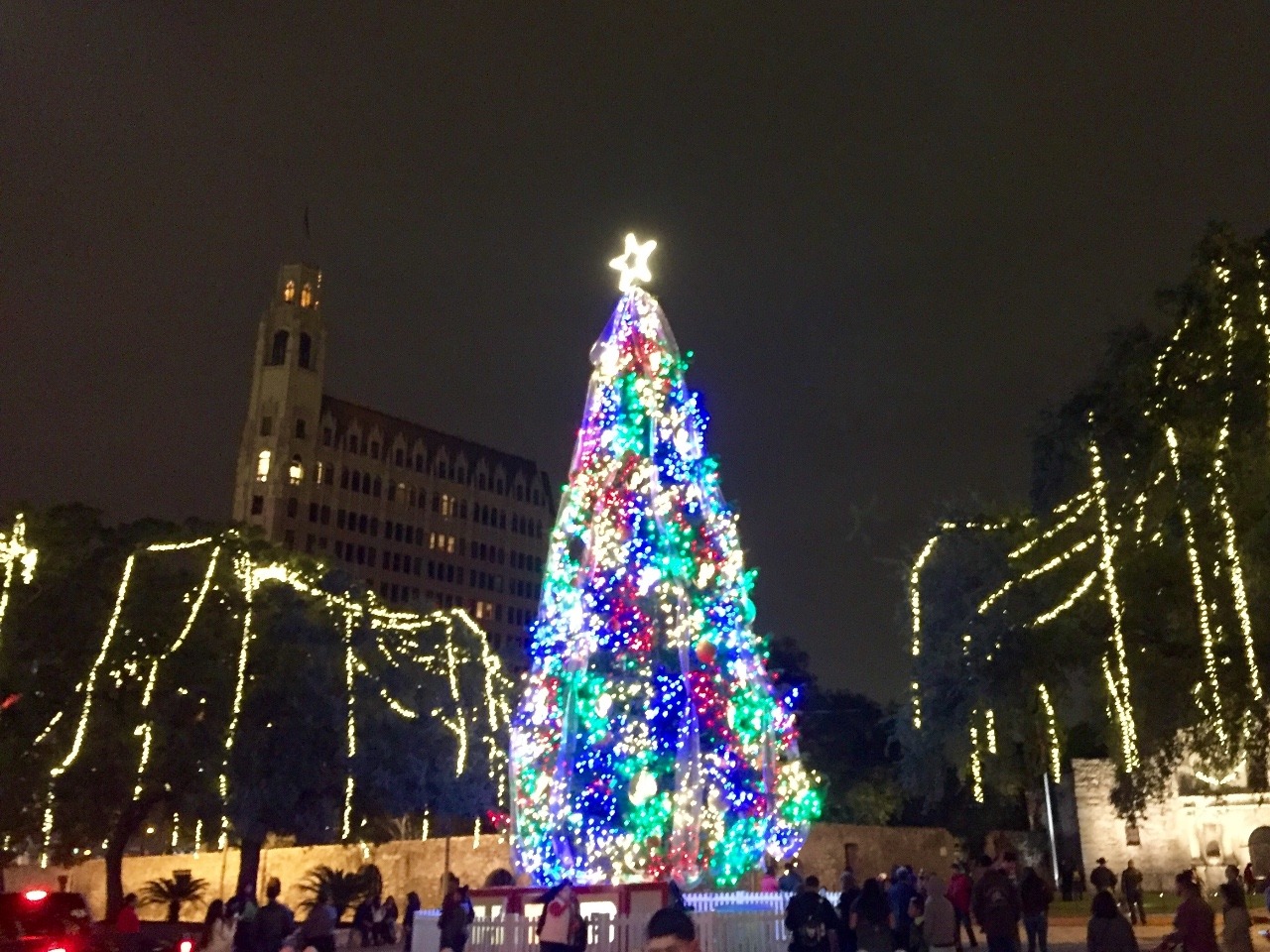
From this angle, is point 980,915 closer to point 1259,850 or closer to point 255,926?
point 255,926

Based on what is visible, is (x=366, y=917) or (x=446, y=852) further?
(x=446, y=852)

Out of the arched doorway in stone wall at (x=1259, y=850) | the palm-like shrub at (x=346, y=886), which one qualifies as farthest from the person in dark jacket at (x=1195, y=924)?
the arched doorway in stone wall at (x=1259, y=850)

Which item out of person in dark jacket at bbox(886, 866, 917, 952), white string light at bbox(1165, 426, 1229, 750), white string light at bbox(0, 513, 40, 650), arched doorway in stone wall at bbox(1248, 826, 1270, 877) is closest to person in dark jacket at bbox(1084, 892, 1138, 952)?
person in dark jacket at bbox(886, 866, 917, 952)

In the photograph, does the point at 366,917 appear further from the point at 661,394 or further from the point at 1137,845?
the point at 1137,845

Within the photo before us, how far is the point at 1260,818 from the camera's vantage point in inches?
1662

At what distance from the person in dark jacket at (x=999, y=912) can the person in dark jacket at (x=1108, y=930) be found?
3.75 meters

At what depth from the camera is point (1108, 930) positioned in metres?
8.54

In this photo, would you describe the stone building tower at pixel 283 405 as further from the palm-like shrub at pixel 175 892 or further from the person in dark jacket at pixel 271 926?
the person in dark jacket at pixel 271 926

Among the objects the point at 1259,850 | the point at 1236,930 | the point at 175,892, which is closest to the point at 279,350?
the point at 175,892

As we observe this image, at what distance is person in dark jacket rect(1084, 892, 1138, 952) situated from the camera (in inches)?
334

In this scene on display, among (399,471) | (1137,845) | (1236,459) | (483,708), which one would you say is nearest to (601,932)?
(1236,459)

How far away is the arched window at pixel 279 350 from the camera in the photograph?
336ft

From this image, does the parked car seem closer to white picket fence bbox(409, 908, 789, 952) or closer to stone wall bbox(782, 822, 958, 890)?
white picket fence bbox(409, 908, 789, 952)

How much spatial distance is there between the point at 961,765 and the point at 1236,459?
10700 mm
